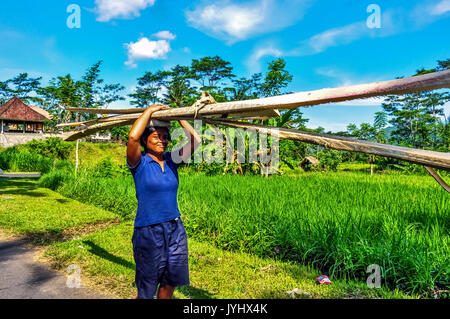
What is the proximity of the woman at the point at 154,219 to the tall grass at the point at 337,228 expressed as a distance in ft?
6.18

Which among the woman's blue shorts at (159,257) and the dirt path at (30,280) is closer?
the woman's blue shorts at (159,257)

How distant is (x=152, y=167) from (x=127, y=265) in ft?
6.42

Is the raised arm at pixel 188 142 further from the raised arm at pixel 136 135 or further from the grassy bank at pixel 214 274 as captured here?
the grassy bank at pixel 214 274

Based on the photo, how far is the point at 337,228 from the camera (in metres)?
3.52

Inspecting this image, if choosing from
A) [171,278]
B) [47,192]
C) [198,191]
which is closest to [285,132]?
[171,278]

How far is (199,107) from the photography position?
80.7 inches

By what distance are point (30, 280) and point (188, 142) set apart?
248cm

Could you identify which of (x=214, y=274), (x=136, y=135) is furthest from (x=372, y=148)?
(x=214, y=274)

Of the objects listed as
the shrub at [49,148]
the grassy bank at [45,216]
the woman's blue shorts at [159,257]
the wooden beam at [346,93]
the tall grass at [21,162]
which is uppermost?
the shrub at [49,148]

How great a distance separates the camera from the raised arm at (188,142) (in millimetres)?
2438

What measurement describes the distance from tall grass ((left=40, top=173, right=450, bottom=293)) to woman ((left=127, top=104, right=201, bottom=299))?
1.88 metres

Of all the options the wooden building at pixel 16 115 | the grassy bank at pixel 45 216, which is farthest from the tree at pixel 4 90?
the grassy bank at pixel 45 216

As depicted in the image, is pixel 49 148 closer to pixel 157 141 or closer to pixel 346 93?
pixel 157 141
